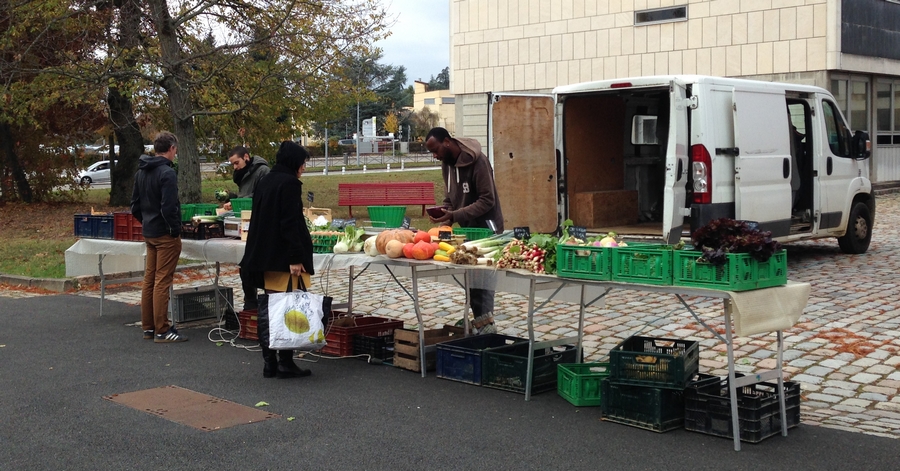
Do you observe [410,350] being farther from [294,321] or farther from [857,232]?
[857,232]

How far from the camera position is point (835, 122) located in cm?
1376

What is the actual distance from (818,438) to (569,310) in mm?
4972

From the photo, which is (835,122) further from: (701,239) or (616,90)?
(701,239)

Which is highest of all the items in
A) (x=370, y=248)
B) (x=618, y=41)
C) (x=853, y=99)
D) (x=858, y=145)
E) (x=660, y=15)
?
(x=660, y=15)

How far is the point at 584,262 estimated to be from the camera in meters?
6.62

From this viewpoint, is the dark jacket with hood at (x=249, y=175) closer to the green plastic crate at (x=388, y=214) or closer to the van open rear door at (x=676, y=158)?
the green plastic crate at (x=388, y=214)

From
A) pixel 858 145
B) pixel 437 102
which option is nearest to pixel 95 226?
pixel 858 145

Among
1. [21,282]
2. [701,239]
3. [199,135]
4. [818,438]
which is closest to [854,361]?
[818,438]

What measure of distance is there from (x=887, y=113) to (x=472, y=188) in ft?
68.6

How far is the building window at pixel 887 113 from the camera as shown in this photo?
2562 cm

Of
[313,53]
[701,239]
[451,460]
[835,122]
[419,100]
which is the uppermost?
[419,100]

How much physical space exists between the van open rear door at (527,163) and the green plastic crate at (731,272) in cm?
635

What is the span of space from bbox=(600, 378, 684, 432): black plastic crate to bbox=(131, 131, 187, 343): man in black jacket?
4.93m

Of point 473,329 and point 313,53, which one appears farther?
point 313,53
